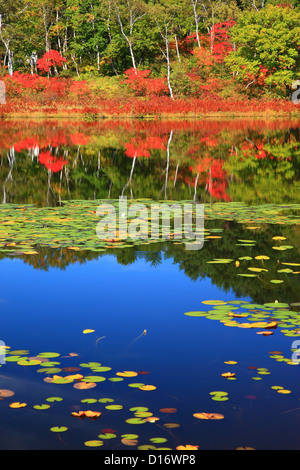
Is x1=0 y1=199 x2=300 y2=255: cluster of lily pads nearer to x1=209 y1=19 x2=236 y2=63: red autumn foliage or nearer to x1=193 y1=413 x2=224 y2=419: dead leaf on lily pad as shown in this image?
x1=193 y1=413 x2=224 y2=419: dead leaf on lily pad

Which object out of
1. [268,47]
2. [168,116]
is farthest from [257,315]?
[268,47]

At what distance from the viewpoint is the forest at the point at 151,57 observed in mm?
45531

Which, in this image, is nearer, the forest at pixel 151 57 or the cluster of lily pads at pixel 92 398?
the cluster of lily pads at pixel 92 398

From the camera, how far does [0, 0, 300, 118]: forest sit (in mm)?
45531

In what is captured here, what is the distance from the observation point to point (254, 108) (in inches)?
1788

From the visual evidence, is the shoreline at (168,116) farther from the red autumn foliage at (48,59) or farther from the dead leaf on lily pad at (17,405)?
the dead leaf on lily pad at (17,405)

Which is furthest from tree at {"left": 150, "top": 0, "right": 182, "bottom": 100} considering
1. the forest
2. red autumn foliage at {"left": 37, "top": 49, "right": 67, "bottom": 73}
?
red autumn foliage at {"left": 37, "top": 49, "right": 67, "bottom": 73}

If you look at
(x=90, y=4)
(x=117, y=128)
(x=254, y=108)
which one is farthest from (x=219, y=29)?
(x=117, y=128)

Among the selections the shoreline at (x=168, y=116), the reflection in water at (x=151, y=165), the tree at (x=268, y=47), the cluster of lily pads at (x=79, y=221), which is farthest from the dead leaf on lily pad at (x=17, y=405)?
the tree at (x=268, y=47)

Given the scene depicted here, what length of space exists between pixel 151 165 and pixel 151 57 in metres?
37.8

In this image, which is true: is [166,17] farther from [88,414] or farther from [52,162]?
[88,414]

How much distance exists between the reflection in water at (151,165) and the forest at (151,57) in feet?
50.6

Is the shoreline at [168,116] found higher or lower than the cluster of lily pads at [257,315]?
higher

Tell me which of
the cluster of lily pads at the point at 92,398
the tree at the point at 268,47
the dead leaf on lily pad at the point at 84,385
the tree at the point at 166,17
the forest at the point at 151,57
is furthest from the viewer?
the tree at the point at 166,17
